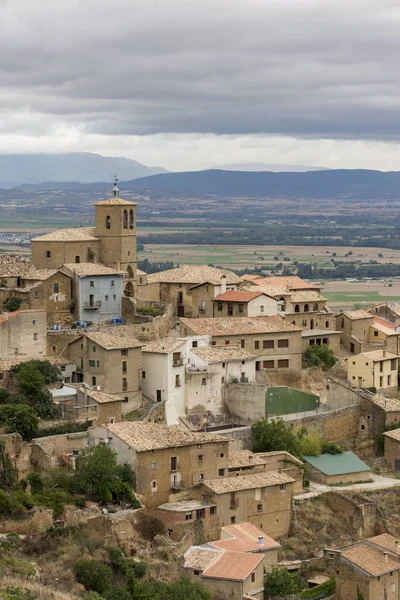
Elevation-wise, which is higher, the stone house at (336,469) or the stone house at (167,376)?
the stone house at (167,376)

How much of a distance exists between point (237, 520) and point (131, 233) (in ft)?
61.6

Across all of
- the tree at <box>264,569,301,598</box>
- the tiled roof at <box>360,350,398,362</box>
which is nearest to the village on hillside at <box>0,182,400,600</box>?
the tree at <box>264,569,301,598</box>

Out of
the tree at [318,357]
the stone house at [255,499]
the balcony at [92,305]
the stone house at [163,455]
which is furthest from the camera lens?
the tree at [318,357]

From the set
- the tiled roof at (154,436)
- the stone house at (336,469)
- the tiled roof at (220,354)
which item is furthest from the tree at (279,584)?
the tiled roof at (220,354)

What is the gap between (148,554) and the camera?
41438mm

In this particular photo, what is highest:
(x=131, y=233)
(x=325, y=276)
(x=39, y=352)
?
(x=131, y=233)

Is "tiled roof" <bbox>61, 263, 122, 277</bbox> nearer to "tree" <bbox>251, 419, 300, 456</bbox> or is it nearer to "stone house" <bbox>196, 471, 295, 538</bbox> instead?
"tree" <bbox>251, 419, 300, 456</bbox>

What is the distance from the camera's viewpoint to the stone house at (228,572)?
1597 inches

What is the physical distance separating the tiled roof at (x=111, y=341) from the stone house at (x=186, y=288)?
9597 millimetres

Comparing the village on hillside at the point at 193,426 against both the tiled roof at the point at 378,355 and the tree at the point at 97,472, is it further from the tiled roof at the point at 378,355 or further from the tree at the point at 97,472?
the tiled roof at the point at 378,355

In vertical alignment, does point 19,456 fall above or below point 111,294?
below

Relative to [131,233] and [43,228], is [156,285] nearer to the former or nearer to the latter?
[131,233]

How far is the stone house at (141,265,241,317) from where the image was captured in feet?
202

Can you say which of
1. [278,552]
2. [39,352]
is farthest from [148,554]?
[39,352]
